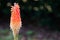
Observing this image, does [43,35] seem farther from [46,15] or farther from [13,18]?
[13,18]

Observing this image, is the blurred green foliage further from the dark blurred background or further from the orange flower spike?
the orange flower spike

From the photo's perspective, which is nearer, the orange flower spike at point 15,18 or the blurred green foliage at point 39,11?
the orange flower spike at point 15,18

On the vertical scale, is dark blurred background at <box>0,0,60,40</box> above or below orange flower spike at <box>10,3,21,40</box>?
below

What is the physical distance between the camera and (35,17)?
5.93 m

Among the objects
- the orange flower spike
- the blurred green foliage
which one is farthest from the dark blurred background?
the orange flower spike

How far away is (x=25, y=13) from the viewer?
5926 millimetres

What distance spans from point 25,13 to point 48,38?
42.5 inches

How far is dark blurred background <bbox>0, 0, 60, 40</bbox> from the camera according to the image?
5.40m

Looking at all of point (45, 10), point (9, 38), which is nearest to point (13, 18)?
point (9, 38)

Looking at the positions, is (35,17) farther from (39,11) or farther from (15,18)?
(15,18)

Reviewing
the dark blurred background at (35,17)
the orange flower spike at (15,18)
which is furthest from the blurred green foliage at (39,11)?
the orange flower spike at (15,18)

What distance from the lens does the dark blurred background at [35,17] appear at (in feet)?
17.7

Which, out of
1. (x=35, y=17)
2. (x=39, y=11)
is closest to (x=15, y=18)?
(x=39, y=11)

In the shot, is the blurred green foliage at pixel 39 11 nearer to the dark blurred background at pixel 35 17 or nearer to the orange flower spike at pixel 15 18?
the dark blurred background at pixel 35 17
